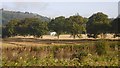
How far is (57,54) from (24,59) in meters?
2.05

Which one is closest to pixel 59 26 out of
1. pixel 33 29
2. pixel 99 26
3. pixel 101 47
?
pixel 33 29

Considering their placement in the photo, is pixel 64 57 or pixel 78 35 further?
pixel 78 35

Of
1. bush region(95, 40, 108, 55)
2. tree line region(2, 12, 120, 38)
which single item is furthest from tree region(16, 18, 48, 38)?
bush region(95, 40, 108, 55)

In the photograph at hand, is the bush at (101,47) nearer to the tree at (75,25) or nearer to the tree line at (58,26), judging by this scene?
the tree line at (58,26)

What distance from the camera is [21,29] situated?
80.2 metres

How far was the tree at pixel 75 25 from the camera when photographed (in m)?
77.6

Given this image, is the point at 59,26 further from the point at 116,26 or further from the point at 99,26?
the point at 116,26

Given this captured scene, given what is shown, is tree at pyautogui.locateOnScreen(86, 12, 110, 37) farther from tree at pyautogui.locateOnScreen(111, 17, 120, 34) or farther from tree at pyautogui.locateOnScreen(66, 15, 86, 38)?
tree at pyautogui.locateOnScreen(66, 15, 86, 38)

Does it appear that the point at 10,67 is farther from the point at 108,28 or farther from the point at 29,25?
the point at 29,25

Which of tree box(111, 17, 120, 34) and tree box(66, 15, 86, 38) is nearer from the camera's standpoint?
tree box(111, 17, 120, 34)

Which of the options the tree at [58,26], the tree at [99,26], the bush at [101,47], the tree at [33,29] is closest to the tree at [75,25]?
the tree at [58,26]

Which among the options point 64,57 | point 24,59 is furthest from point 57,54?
point 24,59

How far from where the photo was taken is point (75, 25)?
78.2 meters

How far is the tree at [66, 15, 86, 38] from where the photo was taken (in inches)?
3056
